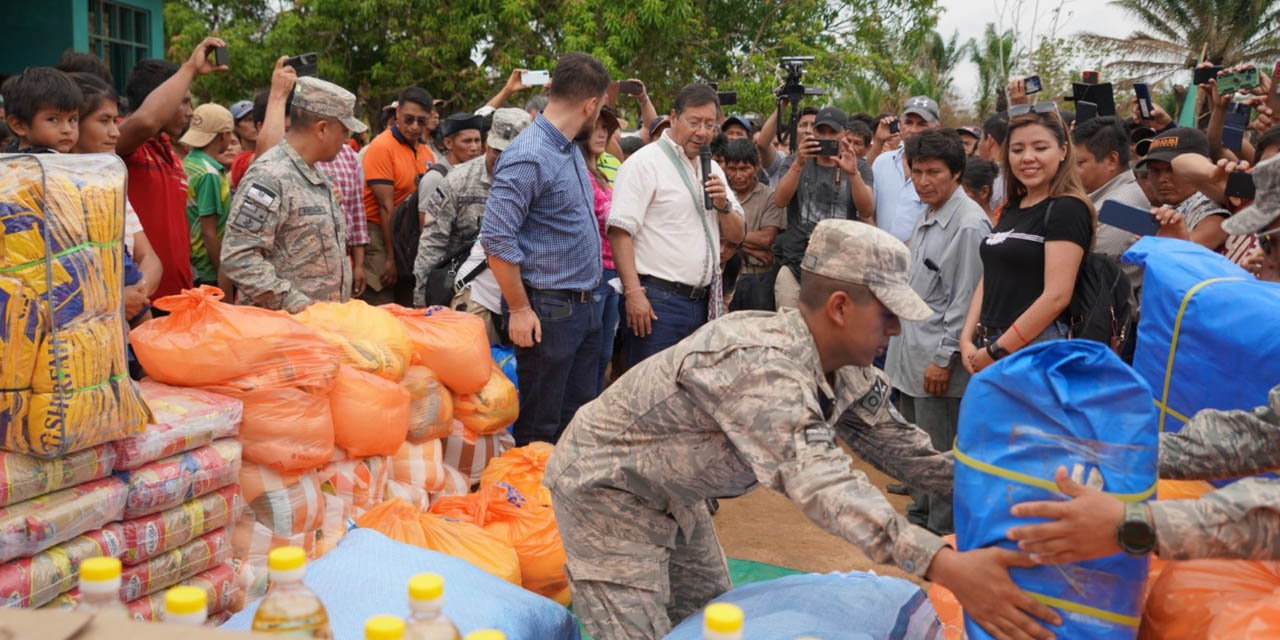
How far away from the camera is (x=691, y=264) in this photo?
4.74 meters

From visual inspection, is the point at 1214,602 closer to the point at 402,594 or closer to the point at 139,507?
the point at 402,594

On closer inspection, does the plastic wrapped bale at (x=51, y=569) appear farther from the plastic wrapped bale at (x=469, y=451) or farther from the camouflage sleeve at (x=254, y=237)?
the plastic wrapped bale at (x=469, y=451)

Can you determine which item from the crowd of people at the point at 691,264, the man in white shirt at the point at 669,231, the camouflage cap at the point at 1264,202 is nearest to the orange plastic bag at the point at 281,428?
the crowd of people at the point at 691,264

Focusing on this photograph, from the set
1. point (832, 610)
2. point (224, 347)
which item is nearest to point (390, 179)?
point (224, 347)

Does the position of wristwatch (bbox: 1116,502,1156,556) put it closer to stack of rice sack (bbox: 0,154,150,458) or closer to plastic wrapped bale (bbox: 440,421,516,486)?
stack of rice sack (bbox: 0,154,150,458)

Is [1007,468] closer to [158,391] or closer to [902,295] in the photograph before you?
→ [902,295]

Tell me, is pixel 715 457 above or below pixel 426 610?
below

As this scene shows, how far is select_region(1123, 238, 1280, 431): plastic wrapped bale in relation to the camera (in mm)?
2164

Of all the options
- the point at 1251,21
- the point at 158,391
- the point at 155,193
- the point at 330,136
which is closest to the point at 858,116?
the point at 330,136

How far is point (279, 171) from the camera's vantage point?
4.07m

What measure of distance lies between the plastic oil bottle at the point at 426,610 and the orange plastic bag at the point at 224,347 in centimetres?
206

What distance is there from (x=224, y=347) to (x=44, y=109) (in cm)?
107

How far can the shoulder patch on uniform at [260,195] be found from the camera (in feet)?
13.1

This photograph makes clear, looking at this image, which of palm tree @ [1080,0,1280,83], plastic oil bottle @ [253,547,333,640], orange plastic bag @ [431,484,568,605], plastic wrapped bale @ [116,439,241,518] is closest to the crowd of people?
orange plastic bag @ [431,484,568,605]
